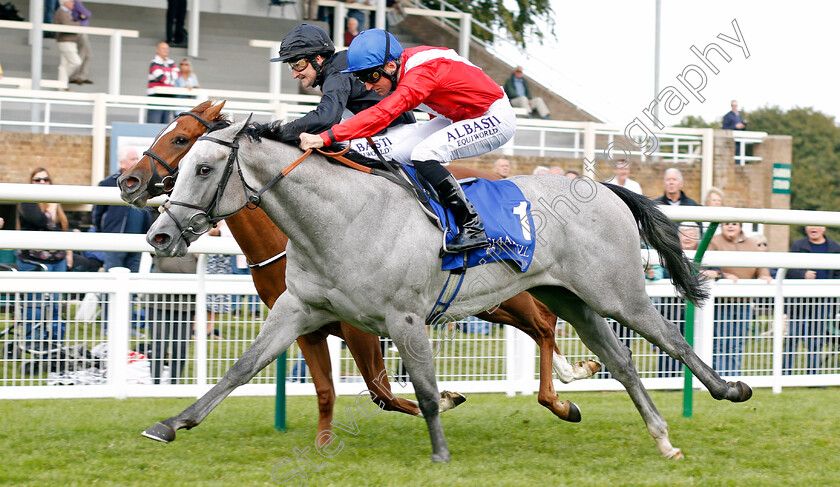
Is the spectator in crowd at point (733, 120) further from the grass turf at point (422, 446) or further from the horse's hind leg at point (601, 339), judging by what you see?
the horse's hind leg at point (601, 339)

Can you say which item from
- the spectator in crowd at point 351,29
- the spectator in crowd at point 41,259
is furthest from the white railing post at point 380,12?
the spectator in crowd at point 41,259

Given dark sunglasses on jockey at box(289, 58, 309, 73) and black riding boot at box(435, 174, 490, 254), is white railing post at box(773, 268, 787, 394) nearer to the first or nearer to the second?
black riding boot at box(435, 174, 490, 254)

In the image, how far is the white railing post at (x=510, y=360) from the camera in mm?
6336

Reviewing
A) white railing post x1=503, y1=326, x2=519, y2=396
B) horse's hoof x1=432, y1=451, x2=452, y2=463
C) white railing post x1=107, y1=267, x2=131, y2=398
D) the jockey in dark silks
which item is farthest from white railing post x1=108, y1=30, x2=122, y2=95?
horse's hoof x1=432, y1=451, x2=452, y2=463

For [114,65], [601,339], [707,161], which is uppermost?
[114,65]

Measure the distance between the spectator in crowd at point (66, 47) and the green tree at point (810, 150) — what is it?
33489 mm

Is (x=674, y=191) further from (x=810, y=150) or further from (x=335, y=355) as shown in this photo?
(x=810, y=150)

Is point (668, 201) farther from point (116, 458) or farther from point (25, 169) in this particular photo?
point (25, 169)

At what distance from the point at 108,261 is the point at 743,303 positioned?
14.5ft

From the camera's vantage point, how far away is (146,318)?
5.64m

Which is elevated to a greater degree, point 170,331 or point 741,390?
point 170,331

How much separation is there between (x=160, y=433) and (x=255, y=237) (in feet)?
3.84

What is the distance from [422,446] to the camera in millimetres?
4629

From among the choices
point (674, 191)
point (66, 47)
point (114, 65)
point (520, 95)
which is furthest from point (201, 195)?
point (520, 95)
